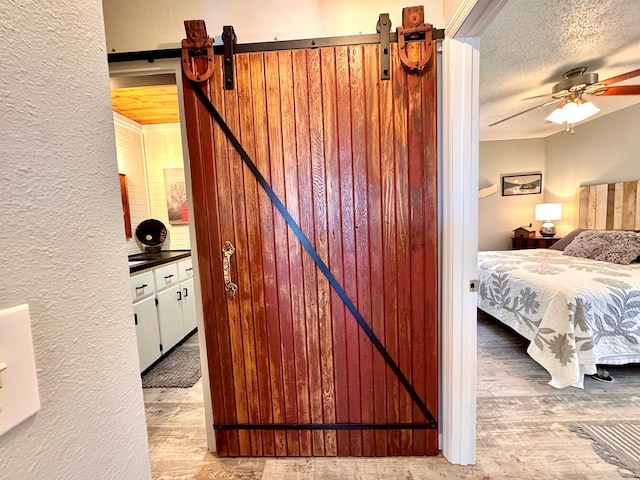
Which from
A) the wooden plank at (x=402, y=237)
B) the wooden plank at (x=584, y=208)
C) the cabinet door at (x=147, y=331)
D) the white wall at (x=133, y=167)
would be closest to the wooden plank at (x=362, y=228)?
the wooden plank at (x=402, y=237)

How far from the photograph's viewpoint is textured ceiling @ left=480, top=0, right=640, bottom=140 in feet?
5.84

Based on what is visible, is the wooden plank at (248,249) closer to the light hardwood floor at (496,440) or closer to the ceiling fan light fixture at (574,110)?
the light hardwood floor at (496,440)

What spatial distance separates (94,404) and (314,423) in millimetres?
1354

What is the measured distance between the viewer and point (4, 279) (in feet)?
1.04

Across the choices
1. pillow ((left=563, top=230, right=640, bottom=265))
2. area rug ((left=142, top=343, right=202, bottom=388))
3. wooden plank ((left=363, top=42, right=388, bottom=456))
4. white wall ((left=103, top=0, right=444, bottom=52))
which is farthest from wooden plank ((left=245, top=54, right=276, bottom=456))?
pillow ((left=563, top=230, right=640, bottom=265))

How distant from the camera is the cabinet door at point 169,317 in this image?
2.56 meters

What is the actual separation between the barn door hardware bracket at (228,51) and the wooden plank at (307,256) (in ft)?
1.00

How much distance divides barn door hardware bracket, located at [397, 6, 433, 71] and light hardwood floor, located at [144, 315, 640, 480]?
1990mm

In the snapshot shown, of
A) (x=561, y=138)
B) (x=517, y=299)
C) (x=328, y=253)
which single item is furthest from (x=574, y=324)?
(x=561, y=138)

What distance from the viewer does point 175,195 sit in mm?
3428

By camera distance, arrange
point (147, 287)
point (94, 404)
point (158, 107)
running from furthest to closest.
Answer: point (158, 107)
point (147, 287)
point (94, 404)

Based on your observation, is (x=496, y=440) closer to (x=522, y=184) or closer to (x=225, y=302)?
(x=225, y=302)

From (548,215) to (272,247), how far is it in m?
4.82

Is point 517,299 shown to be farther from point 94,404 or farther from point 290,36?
point 94,404
